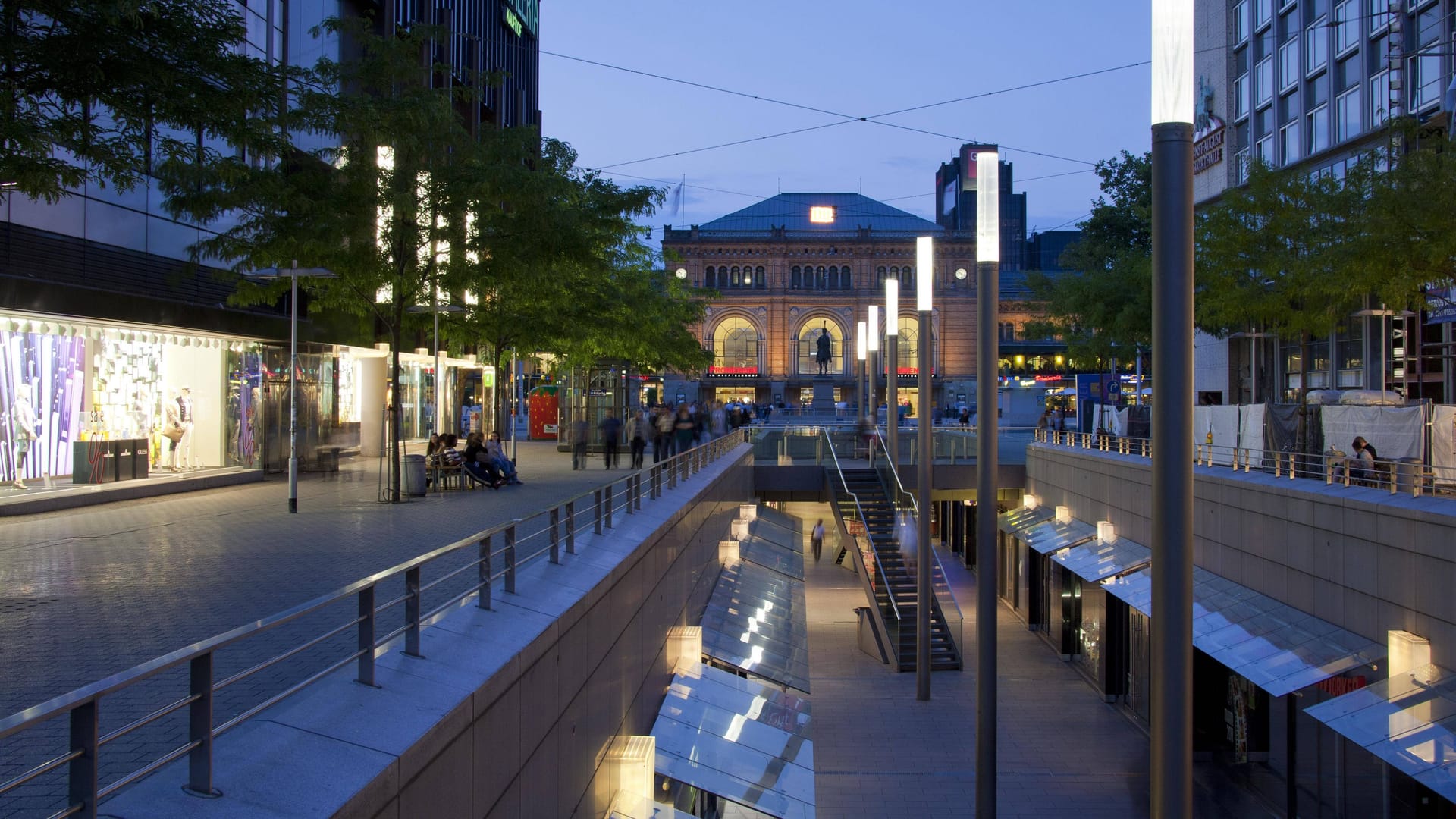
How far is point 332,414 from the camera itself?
28.7 metres

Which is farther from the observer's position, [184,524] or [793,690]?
[793,690]

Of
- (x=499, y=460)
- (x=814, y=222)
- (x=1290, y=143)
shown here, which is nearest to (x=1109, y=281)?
(x=1290, y=143)

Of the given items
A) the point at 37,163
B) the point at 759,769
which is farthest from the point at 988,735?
the point at 37,163

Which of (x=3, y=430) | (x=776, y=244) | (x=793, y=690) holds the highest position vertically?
(x=776, y=244)

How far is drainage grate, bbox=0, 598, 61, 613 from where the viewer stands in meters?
8.76

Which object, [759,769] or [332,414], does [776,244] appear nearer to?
[332,414]

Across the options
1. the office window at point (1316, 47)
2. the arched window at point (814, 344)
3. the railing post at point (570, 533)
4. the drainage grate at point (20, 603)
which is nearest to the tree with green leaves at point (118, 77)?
the drainage grate at point (20, 603)

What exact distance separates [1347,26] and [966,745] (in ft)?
86.6

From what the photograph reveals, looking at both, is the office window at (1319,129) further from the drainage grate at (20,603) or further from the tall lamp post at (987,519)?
the drainage grate at (20,603)

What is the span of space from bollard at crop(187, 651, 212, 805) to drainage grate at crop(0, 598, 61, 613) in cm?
564

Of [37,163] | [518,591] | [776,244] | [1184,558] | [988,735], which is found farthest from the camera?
[776,244]

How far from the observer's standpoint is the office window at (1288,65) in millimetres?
36906

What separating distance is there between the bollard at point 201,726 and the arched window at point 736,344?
9630cm

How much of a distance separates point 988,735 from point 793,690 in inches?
223
